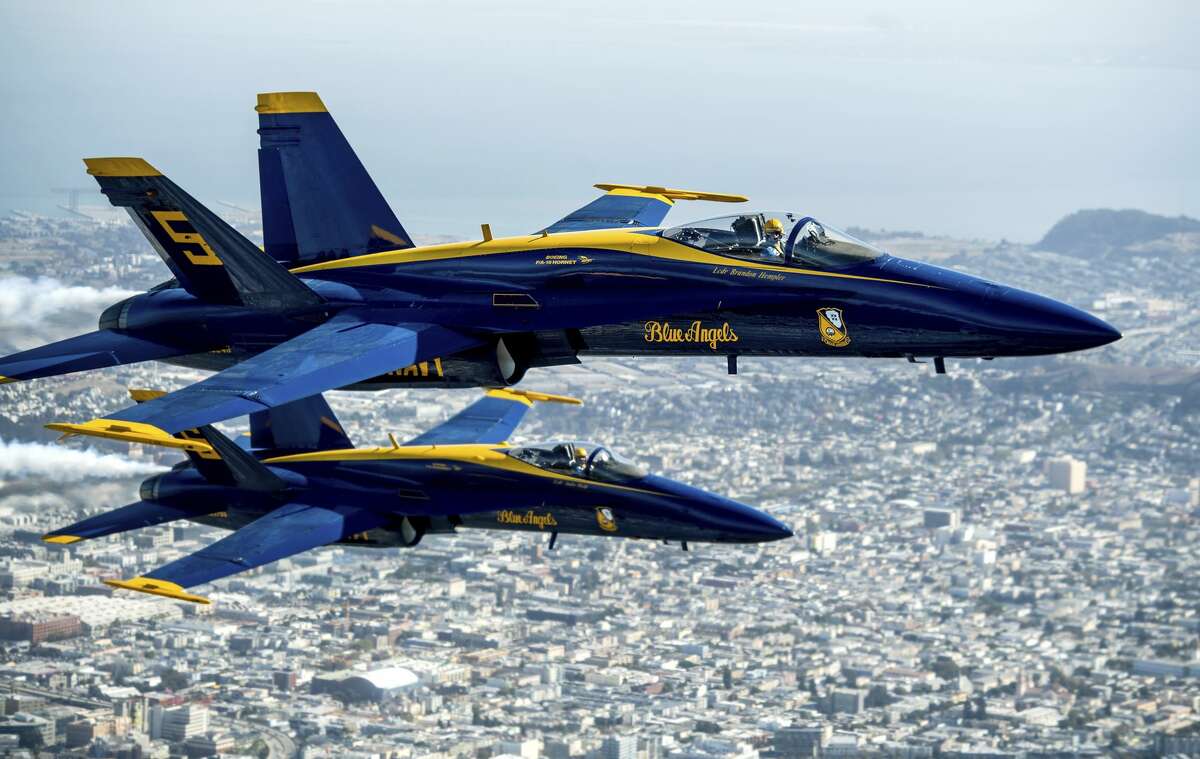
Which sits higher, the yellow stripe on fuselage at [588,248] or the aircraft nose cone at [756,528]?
the yellow stripe on fuselage at [588,248]

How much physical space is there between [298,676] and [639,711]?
30.4 ft

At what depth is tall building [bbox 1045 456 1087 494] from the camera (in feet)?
301

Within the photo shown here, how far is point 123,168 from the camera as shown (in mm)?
25953

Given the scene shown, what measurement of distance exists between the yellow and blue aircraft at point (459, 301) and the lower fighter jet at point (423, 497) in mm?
4382

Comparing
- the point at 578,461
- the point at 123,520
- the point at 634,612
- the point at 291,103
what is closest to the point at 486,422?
the point at 578,461

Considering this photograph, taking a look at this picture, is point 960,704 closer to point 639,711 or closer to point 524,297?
point 639,711

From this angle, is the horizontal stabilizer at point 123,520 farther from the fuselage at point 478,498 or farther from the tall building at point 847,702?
the tall building at point 847,702

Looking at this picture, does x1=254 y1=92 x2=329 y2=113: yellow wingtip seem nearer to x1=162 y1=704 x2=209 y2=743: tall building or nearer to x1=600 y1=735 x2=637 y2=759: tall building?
x1=162 y1=704 x2=209 y2=743: tall building

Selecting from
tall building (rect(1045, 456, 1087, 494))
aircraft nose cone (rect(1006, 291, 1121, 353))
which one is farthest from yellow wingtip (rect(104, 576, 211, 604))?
tall building (rect(1045, 456, 1087, 494))

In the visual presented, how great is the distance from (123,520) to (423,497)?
488cm

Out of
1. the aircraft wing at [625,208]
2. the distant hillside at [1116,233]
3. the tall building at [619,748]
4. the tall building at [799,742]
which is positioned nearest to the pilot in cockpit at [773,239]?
the aircraft wing at [625,208]

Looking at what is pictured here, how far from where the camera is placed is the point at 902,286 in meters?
22.9

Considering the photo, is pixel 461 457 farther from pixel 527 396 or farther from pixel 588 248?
pixel 588 248

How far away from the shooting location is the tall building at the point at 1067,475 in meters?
91.8
